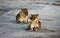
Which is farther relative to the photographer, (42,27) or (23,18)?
(23,18)

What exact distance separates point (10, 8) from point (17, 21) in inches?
71.1

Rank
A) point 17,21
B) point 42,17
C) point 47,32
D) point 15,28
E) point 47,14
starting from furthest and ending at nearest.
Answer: point 47,14 → point 42,17 → point 17,21 → point 15,28 → point 47,32

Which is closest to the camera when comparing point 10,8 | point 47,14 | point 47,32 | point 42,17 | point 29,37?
point 29,37

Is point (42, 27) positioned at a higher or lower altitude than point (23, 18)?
lower

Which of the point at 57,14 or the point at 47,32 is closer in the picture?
the point at 47,32

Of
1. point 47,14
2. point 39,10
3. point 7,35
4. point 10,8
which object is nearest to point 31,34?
point 7,35

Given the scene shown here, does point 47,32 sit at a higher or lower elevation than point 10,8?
lower

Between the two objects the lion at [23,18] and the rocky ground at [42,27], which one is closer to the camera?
the rocky ground at [42,27]

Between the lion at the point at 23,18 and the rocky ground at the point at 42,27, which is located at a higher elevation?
the lion at the point at 23,18

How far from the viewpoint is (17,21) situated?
4.05 m

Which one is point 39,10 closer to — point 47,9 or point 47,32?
point 47,9

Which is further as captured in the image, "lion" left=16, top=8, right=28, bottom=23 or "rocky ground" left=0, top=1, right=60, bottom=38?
"lion" left=16, top=8, right=28, bottom=23

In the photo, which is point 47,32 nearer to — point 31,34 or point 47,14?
point 31,34

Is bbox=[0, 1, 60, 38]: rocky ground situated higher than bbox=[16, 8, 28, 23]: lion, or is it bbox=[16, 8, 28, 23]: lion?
bbox=[16, 8, 28, 23]: lion
